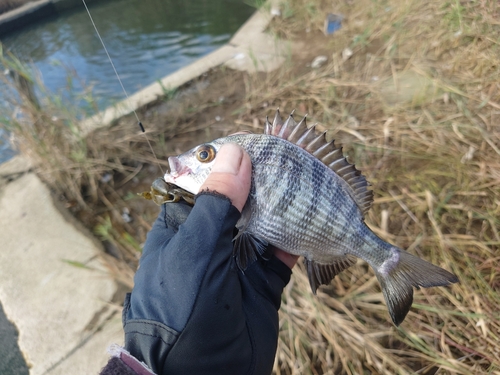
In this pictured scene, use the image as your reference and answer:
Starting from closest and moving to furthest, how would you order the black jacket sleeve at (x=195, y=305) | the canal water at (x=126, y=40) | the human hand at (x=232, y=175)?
the black jacket sleeve at (x=195, y=305) < the human hand at (x=232, y=175) < the canal water at (x=126, y=40)

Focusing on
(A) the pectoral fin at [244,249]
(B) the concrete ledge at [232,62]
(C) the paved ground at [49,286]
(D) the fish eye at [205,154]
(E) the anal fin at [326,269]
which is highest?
(D) the fish eye at [205,154]

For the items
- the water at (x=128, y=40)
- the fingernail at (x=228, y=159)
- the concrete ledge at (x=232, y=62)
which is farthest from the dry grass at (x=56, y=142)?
the fingernail at (x=228, y=159)

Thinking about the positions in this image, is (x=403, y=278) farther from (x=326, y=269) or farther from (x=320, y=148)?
(x=320, y=148)

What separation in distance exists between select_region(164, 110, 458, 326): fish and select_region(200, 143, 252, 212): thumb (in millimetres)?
72

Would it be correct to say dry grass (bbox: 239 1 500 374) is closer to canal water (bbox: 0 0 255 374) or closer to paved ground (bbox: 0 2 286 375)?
paved ground (bbox: 0 2 286 375)

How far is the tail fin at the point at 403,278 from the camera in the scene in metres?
1.49

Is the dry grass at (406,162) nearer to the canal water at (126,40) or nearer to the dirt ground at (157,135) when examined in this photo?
the dirt ground at (157,135)

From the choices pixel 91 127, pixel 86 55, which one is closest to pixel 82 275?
pixel 91 127

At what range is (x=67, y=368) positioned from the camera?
2.49 m

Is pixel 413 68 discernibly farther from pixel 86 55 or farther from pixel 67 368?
pixel 86 55

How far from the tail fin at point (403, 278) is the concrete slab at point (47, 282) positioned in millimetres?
2132

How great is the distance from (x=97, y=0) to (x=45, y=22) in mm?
2076

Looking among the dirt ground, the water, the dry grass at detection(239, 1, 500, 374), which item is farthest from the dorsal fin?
the water

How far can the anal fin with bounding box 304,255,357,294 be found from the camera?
5.74 ft
